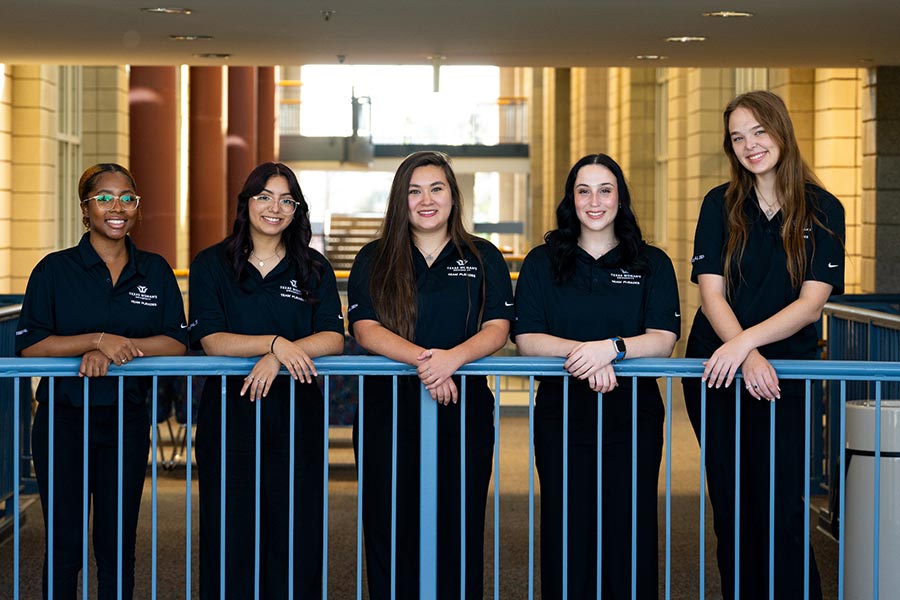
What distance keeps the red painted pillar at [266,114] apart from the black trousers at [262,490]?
23884mm

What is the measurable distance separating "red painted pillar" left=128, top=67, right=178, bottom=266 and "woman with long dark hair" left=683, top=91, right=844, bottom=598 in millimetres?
11046

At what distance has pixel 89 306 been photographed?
4797 millimetres

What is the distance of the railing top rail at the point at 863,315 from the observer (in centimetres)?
658

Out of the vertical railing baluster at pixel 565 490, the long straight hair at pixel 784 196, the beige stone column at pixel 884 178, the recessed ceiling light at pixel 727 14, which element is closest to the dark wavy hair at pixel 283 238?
the vertical railing baluster at pixel 565 490

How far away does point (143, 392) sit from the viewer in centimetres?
484

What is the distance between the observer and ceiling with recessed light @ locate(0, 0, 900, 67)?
24.8ft

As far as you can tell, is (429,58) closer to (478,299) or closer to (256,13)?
(256,13)

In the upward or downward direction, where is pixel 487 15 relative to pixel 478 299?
upward

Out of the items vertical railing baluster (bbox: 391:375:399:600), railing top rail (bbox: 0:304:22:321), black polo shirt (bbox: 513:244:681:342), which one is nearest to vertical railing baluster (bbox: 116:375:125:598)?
vertical railing baluster (bbox: 391:375:399:600)

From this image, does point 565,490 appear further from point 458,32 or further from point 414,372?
point 458,32

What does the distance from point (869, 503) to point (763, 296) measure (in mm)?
1109

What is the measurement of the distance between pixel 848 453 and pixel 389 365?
2.06m

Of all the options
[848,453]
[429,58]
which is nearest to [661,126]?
[429,58]

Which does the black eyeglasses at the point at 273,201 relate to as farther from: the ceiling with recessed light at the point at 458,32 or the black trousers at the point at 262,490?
the ceiling with recessed light at the point at 458,32
